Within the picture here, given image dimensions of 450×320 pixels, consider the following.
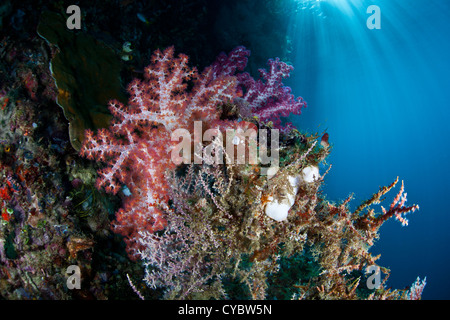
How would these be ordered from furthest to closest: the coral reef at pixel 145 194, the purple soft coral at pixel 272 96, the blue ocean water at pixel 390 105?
the blue ocean water at pixel 390 105 → the purple soft coral at pixel 272 96 → the coral reef at pixel 145 194

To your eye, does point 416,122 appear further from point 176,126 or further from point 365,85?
point 176,126

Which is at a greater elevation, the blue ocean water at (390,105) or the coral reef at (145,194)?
the blue ocean water at (390,105)

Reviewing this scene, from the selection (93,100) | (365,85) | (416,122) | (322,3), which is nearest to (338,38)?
(322,3)

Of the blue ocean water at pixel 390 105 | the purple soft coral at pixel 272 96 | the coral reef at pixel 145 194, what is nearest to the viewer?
the coral reef at pixel 145 194

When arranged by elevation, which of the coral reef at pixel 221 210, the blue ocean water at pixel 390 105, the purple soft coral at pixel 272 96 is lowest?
the coral reef at pixel 221 210

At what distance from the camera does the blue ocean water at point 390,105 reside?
930 inches

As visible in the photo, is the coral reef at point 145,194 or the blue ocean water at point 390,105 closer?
the coral reef at point 145,194

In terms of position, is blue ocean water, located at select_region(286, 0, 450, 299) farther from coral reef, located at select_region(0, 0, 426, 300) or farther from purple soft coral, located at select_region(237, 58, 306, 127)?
coral reef, located at select_region(0, 0, 426, 300)

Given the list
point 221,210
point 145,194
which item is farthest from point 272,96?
point 145,194

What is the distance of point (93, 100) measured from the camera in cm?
333

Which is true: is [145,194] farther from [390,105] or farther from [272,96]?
[390,105]

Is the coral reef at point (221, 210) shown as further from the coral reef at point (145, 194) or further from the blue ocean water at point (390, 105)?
the blue ocean water at point (390, 105)

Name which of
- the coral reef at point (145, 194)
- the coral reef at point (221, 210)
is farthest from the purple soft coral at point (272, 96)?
the coral reef at point (221, 210)

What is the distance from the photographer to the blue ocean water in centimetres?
2362
